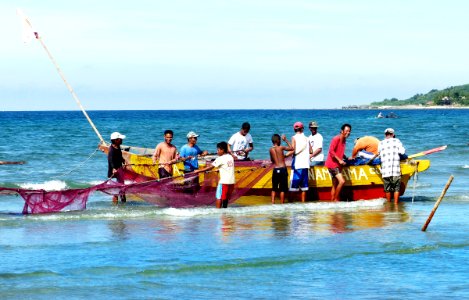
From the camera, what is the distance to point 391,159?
1698 cm

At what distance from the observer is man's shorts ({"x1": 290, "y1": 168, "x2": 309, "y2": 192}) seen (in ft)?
56.1

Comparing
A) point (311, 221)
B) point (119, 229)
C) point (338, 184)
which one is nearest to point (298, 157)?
point (338, 184)

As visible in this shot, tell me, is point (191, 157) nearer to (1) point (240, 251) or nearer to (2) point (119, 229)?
(2) point (119, 229)

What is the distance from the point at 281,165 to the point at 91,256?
19.2ft

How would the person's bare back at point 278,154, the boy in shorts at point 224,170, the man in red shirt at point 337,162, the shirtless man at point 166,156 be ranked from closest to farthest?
the boy in shorts at point 224,170, the person's bare back at point 278,154, the man in red shirt at point 337,162, the shirtless man at point 166,156

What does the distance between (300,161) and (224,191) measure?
172cm

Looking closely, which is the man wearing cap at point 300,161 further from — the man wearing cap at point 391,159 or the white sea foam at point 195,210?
the man wearing cap at point 391,159

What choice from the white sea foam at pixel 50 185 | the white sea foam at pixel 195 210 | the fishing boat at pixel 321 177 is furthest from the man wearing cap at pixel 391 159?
the white sea foam at pixel 50 185

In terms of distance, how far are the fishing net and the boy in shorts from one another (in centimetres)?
51

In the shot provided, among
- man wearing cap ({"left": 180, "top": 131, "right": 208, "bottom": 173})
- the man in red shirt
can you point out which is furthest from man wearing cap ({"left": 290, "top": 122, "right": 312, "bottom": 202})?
man wearing cap ({"left": 180, "top": 131, "right": 208, "bottom": 173})

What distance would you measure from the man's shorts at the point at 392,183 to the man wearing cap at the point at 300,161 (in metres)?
1.62

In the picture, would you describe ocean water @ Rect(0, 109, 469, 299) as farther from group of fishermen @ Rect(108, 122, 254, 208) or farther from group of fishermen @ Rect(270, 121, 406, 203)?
group of fishermen @ Rect(108, 122, 254, 208)

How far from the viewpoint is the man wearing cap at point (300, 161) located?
16.7 m

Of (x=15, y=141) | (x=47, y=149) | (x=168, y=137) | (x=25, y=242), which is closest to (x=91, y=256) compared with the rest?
(x=25, y=242)
